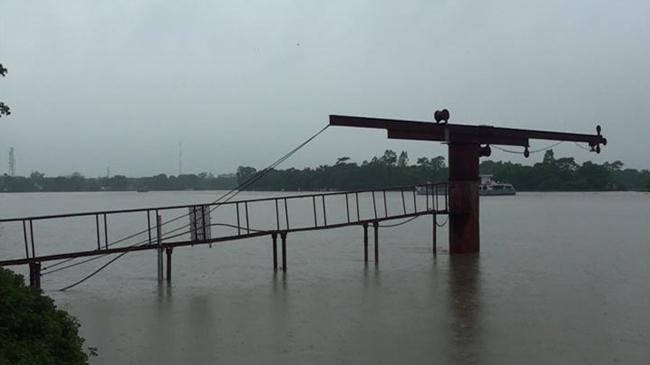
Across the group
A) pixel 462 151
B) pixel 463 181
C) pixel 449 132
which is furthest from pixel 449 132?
pixel 463 181

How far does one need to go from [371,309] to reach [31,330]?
8.37m

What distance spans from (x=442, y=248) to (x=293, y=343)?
708 inches

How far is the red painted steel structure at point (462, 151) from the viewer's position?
1986 centimetres

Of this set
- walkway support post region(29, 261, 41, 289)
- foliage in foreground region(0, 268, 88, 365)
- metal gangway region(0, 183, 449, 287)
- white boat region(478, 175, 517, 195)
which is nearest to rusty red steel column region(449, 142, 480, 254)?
metal gangway region(0, 183, 449, 287)

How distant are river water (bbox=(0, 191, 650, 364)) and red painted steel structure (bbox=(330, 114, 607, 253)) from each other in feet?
2.98

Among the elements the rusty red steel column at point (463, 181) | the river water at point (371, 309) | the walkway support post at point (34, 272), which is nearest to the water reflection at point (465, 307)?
the river water at point (371, 309)

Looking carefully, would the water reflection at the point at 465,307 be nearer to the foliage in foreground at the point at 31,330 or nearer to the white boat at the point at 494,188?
the foliage in foreground at the point at 31,330

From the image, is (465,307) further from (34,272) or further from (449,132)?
(34,272)

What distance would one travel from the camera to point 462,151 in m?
20.5

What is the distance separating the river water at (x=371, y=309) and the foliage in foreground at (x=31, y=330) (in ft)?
11.9

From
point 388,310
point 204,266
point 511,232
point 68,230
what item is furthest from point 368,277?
point 68,230

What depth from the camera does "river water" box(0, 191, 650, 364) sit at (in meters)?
9.53

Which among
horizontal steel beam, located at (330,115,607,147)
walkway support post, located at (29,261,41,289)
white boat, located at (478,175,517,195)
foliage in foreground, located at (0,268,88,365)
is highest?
horizontal steel beam, located at (330,115,607,147)

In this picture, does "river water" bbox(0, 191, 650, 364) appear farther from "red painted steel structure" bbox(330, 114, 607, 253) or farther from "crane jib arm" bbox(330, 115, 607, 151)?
"crane jib arm" bbox(330, 115, 607, 151)
